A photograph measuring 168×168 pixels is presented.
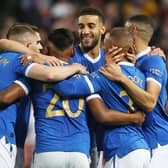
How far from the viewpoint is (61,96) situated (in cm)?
838

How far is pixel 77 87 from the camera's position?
8.39 m

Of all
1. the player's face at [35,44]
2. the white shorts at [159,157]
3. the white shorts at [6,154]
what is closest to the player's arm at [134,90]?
the white shorts at [159,157]

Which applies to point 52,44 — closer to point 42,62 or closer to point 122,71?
point 42,62

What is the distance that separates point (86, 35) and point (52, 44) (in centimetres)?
125

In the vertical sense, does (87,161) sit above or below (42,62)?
below

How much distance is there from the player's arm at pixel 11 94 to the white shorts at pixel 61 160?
24.5 inches

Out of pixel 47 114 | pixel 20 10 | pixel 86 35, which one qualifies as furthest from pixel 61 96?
pixel 20 10

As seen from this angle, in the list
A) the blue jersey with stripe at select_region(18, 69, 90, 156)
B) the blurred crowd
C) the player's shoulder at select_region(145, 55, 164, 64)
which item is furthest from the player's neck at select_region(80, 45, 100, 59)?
the blurred crowd

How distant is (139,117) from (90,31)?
160cm

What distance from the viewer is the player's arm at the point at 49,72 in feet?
27.2

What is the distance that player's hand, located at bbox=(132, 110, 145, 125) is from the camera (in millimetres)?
8508

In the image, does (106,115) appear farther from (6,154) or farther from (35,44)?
(35,44)

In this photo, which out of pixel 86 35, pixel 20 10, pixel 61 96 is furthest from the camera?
pixel 20 10

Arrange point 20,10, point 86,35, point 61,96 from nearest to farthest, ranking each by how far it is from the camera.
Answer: point 61,96 < point 86,35 < point 20,10
